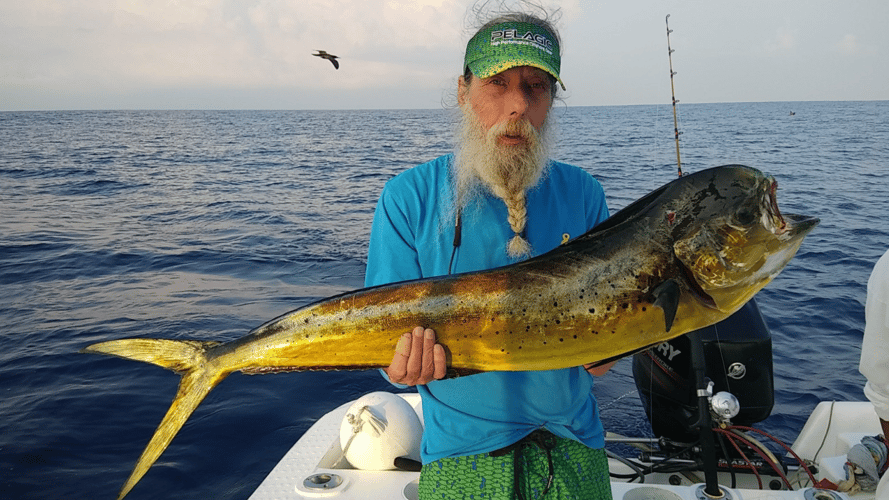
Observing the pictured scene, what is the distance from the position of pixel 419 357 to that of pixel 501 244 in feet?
2.02

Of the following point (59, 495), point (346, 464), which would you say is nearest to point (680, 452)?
point (346, 464)

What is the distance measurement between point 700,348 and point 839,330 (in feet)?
23.0

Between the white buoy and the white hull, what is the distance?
131 mm

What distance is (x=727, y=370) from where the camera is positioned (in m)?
4.02

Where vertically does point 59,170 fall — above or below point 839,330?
above

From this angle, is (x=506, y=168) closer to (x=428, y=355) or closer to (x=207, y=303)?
(x=428, y=355)

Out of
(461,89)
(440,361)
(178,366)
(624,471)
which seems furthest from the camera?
(624,471)

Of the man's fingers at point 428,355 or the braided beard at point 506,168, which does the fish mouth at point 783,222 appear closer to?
the braided beard at point 506,168

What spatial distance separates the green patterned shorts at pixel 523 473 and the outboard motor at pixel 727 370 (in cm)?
202

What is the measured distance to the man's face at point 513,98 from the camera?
223 cm

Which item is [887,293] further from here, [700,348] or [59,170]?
[59,170]

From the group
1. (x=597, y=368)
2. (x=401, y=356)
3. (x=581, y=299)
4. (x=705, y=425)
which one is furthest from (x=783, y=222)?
(x=705, y=425)

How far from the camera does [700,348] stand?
339 cm

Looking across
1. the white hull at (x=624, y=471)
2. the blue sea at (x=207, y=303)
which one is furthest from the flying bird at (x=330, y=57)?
the white hull at (x=624, y=471)
